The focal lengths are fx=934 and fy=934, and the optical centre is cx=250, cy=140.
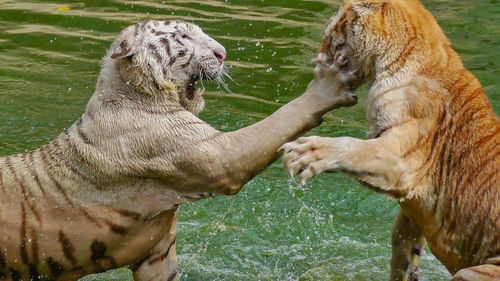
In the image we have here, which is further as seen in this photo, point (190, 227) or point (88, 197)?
point (190, 227)

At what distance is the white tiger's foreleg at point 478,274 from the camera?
14.0ft

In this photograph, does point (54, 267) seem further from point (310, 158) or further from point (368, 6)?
point (368, 6)

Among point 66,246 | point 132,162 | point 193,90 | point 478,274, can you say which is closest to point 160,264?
point 66,246

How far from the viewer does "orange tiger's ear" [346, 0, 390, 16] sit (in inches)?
185

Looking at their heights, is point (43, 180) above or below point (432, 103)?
below

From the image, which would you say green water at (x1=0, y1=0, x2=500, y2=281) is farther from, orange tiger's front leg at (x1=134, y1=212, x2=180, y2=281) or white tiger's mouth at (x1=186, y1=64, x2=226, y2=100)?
white tiger's mouth at (x1=186, y1=64, x2=226, y2=100)

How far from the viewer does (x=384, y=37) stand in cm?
467

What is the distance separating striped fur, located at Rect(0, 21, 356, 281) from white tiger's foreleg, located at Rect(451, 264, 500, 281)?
106 centimetres

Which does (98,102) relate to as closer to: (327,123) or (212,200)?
(212,200)

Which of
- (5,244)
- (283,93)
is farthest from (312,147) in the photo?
(283,93)

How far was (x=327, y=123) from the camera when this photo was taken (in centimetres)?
800

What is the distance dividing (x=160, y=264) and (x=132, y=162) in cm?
67

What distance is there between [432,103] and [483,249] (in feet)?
2.44

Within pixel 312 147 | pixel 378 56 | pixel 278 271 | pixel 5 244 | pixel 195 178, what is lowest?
pixel 278 271
